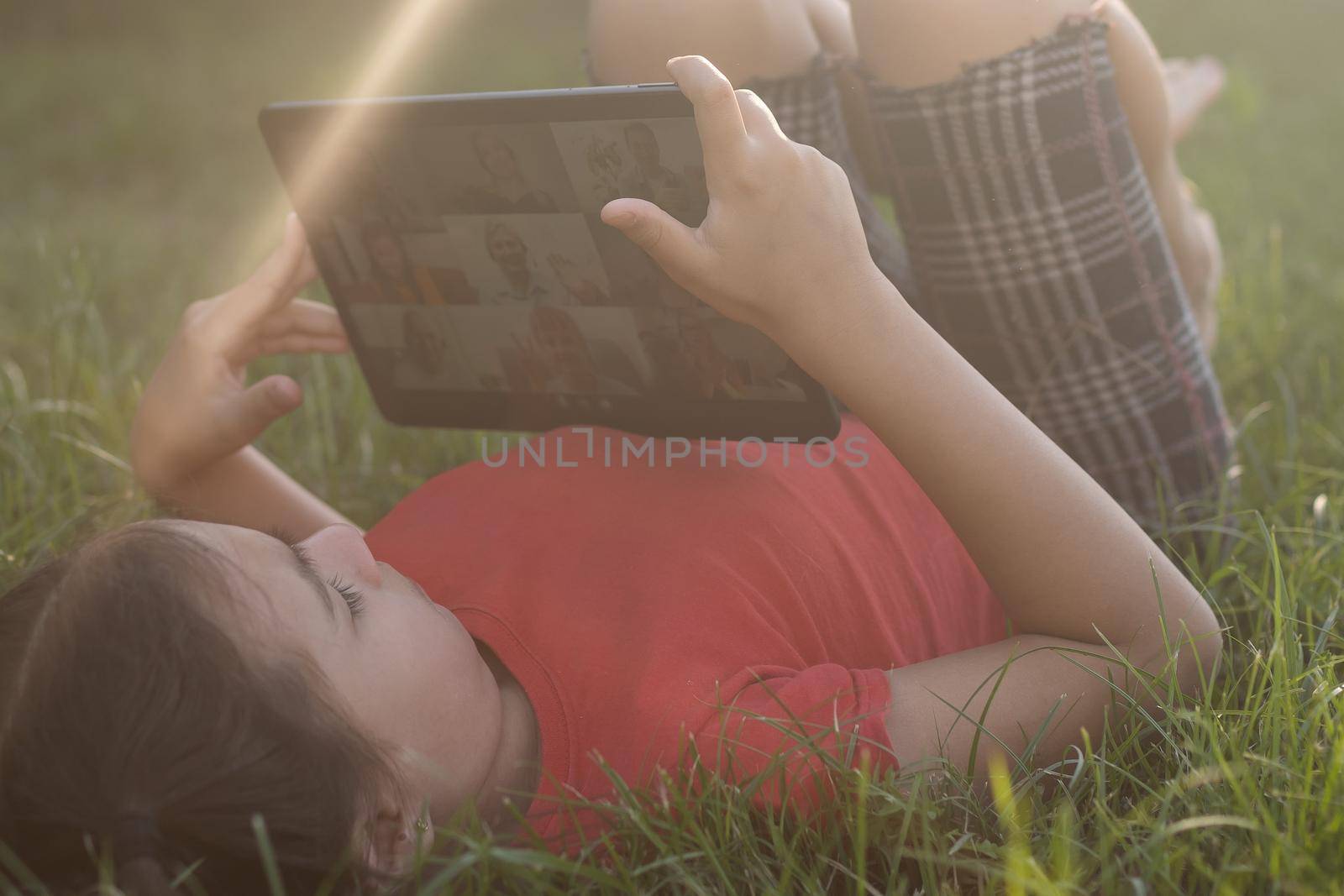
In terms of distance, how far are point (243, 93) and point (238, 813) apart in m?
3.96

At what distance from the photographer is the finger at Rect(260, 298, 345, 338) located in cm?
137

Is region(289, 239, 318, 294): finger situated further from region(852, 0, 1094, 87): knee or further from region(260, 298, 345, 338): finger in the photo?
region(852, 0, 1094, 87): knee

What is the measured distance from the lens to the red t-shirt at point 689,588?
0.93 m

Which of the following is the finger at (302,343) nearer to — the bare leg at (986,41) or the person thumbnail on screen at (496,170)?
the person thumbnail on screen at (496,170)

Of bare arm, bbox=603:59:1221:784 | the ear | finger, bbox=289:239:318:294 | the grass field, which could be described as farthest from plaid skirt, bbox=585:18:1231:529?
the ear

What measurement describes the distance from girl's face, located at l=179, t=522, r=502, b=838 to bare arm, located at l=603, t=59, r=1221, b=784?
0.35 metres

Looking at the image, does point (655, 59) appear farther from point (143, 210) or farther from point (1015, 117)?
point (143, 210)

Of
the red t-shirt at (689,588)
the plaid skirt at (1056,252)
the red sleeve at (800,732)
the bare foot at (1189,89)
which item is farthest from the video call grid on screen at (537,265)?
the bare foot at (1189,89)

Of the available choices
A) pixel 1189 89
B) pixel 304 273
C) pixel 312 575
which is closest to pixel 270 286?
pixel 304 273

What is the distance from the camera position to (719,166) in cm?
86

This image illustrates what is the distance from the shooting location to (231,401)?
4.39 feet

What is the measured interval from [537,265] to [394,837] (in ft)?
1.72

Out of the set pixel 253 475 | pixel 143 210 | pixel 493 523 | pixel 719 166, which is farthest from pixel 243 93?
pixel 719 166

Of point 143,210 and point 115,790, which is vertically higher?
point 143,210
